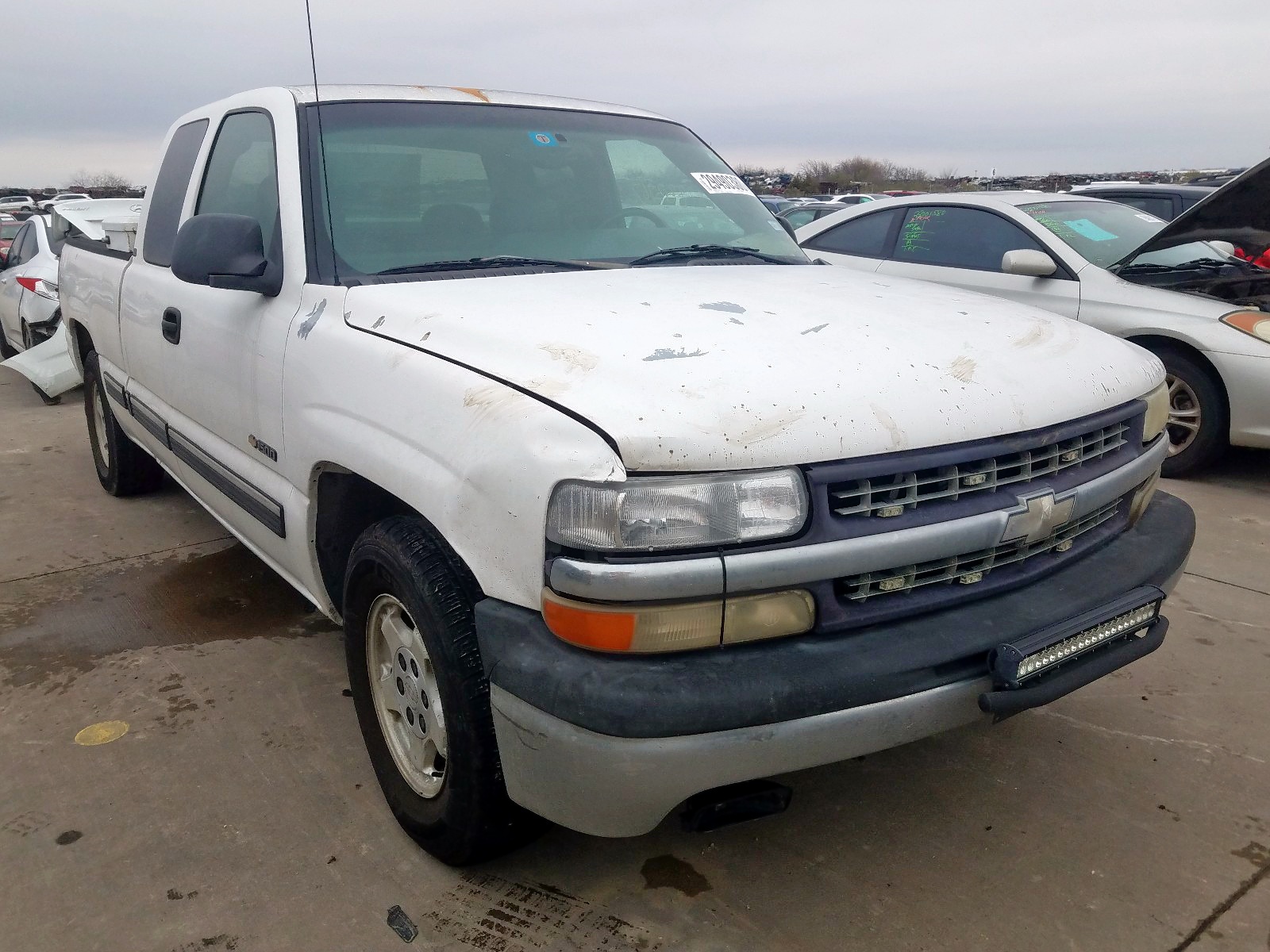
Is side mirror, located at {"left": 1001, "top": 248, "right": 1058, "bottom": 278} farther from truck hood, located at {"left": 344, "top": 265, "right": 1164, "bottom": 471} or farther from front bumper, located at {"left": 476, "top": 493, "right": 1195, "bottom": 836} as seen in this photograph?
front bumper, located at {"left": 476, "top": 493, "right": 1195, "bottom": 836}

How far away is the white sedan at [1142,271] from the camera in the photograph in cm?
512

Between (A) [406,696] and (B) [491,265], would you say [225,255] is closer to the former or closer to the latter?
(B) [491,265]

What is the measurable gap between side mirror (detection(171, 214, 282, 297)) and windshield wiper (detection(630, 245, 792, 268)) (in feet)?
3.36

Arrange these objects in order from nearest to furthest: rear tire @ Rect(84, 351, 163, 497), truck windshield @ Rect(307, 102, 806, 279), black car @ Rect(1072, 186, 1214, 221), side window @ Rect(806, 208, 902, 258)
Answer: truck windshield @ Rect(307, 102, 806, 279), rear tire @ Rect(84, 351, 163, 497), side window @ Rect(806, 208, 902, 258), black car @ Rect(1072, 186, 1214, 221)

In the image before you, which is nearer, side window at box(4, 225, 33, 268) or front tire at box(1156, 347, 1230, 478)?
front tire at box(1156, 347, 1230, 478)

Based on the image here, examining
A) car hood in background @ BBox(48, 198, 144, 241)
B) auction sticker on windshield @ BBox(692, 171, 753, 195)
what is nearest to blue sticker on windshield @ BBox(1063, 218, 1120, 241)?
auction sticker on windshield @ BBox(692, 171, 753, 195)

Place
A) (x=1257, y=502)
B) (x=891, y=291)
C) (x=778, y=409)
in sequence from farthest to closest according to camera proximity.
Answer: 1. (x=1257, y=502)
2. (x=891, y=291)
3. (x=778, y=409)

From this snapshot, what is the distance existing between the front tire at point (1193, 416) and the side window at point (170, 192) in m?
4.74

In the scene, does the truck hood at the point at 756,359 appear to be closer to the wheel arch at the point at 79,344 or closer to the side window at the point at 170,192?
the side window at the point at 170,192

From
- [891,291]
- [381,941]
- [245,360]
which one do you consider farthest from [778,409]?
[245,360]

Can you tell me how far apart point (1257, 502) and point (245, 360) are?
4843mm

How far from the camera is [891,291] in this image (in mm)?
2680

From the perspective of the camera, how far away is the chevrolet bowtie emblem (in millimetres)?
1989

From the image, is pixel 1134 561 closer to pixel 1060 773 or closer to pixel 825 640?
pixel 1060 773
